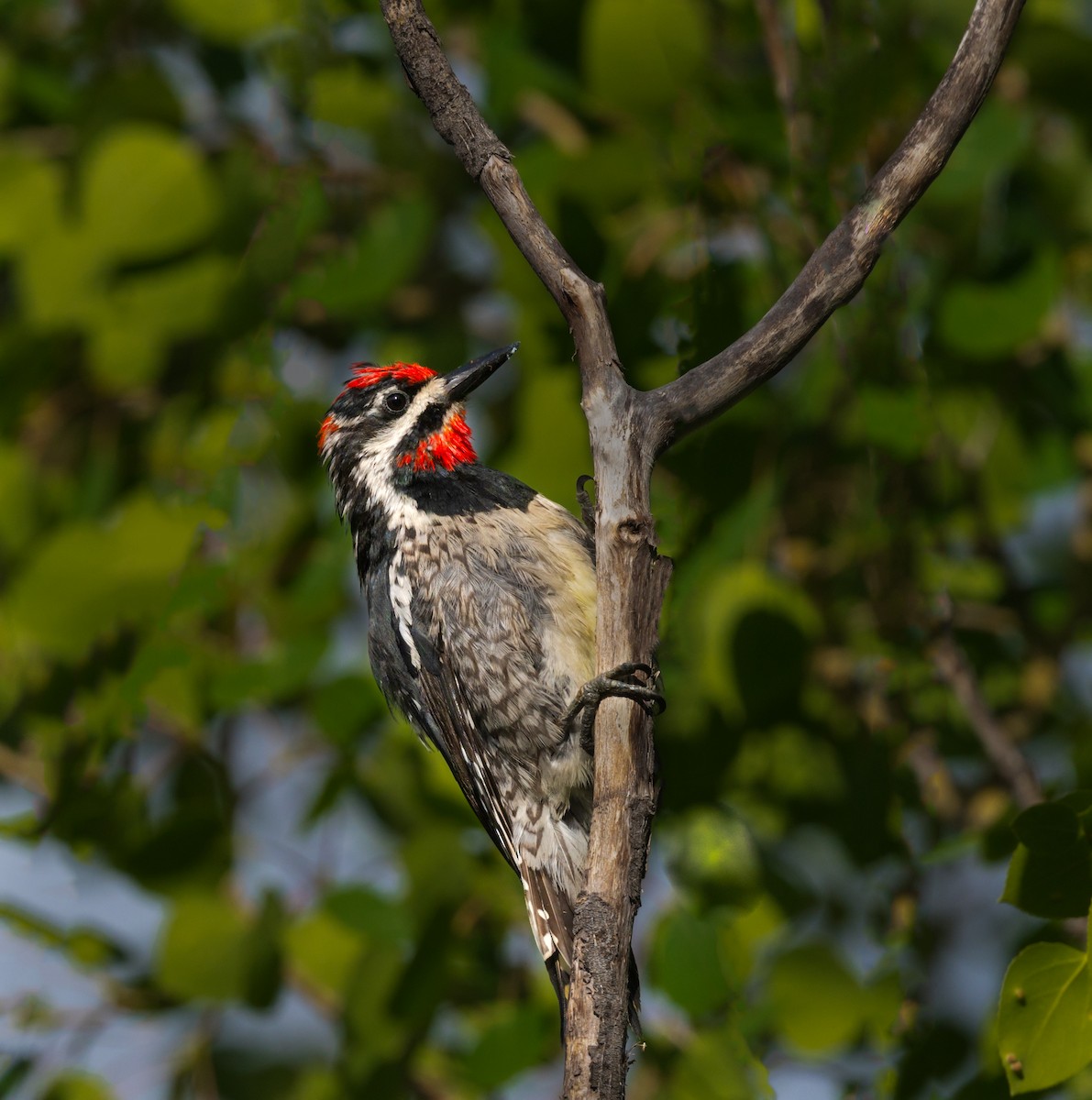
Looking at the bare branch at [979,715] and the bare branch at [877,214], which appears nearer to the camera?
the bare branch at [877,214]

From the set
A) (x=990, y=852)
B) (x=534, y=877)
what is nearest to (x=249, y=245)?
(x=534, y=877)

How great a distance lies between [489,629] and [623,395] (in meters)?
1.47

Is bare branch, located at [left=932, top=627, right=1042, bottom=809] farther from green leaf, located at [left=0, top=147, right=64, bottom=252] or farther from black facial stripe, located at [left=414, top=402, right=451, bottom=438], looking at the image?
green leaf, located at [left=0, top=147, right=64, bottom=252]

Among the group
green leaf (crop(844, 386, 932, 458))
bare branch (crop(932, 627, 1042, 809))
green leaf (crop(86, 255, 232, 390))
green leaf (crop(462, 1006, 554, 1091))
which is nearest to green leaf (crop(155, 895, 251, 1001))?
green leaf (crop(462, 1006, 554, 1091))

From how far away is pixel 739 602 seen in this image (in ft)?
9.25

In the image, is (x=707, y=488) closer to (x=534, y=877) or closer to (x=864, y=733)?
(x=864, y=733)

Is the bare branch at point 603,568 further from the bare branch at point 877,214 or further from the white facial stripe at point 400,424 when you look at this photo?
the white facial stripe at point 400,424

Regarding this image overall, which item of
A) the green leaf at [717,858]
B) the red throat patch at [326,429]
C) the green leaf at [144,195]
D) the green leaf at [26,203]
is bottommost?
the green leaf at [717,858]

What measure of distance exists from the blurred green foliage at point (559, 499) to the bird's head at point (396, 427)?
0.13 meters

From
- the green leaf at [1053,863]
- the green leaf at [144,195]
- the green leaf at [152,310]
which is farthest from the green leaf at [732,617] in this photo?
the green leaf at [144,195]

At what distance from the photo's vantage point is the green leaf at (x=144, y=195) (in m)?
3.26

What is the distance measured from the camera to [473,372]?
3.32 meters

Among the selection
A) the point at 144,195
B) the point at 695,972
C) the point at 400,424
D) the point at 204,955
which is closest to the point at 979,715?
the point at 695,972

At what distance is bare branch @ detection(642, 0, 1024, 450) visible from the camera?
1.72 m
